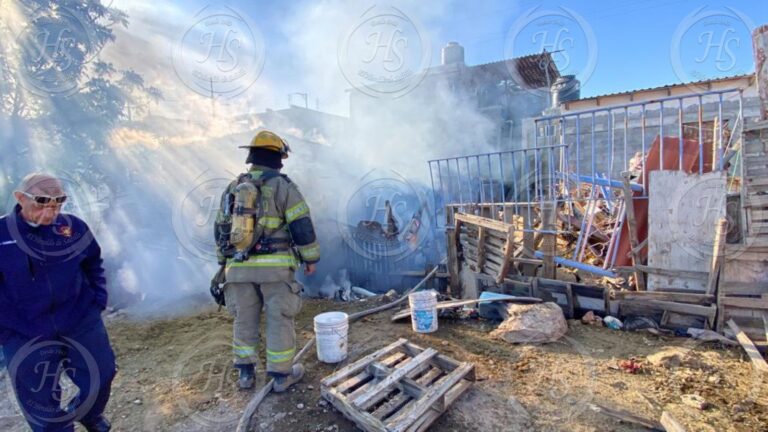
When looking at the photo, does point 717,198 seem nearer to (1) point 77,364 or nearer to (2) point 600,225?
(2) point 600,225

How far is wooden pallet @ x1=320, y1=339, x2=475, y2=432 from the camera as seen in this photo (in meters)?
2.41

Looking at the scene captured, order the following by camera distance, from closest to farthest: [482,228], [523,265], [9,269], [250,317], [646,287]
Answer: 1. [9,269]
2. [250,317]
3. [646,287]
4. [523,265]
5. [482,228]

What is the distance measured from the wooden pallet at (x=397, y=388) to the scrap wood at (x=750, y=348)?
2.37m

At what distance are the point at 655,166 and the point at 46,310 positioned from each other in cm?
623

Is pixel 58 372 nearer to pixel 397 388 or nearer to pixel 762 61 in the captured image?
pixel 397 388

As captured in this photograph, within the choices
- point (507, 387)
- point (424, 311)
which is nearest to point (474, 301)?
point (424, 311)

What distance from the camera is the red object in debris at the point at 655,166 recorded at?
443 centimetres

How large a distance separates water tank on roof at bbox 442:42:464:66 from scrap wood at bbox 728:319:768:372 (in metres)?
18.7

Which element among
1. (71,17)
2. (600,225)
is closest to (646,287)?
(600,225)

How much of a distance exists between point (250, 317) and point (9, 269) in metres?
1.58

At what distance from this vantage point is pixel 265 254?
9.98 feet

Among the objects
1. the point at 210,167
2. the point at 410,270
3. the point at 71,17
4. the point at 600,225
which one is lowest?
A: the point at 410,270

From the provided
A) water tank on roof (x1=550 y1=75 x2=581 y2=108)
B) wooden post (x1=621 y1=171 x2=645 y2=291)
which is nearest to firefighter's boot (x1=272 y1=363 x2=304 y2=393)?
wooden post (x1=621 y1=171 x2=645 y2=291)

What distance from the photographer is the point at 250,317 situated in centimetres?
317
